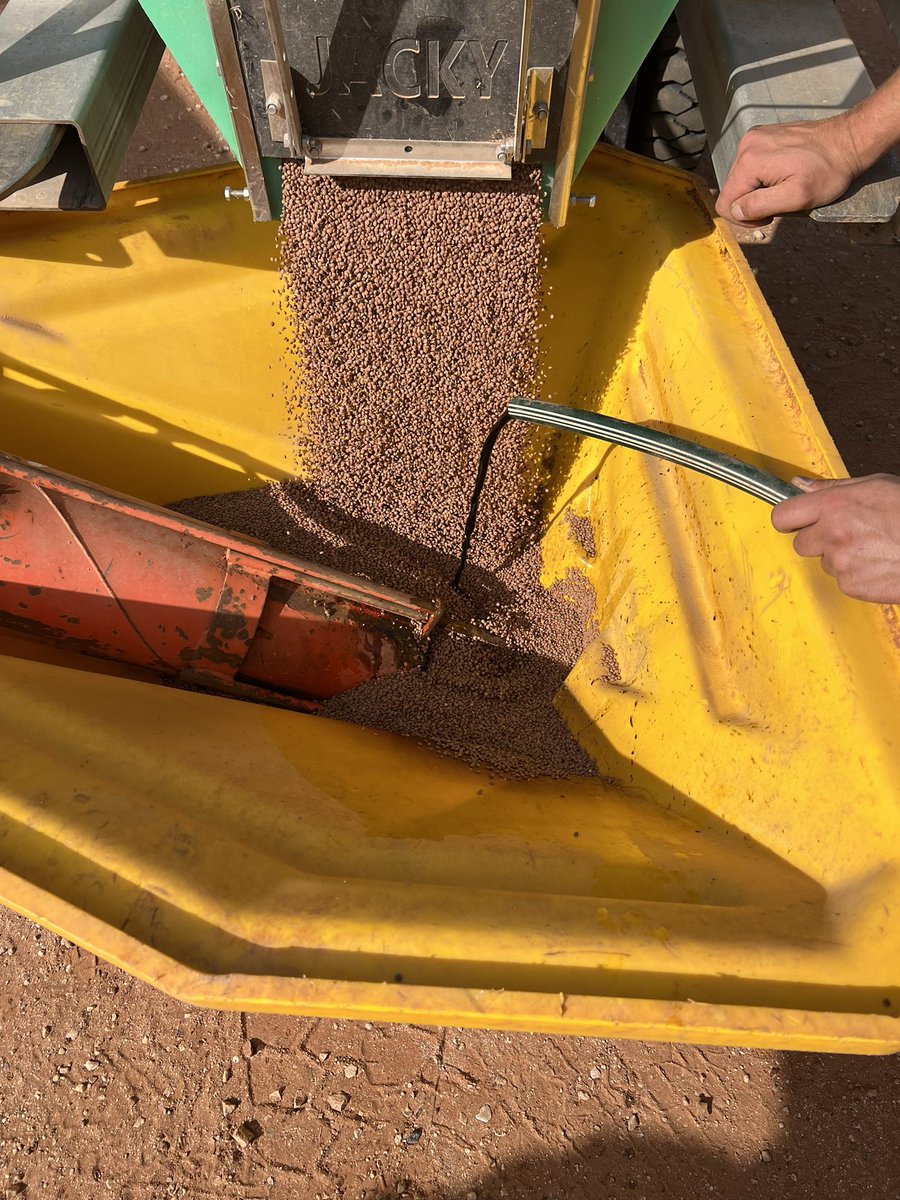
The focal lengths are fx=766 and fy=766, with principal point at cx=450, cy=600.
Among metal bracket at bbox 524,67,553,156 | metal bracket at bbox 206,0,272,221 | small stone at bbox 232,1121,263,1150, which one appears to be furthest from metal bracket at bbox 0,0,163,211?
small stone at bbox 232,1121,263,1150

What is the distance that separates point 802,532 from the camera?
1113mm

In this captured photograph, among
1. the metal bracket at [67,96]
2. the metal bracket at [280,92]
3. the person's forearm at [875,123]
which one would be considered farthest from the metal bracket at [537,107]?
the metal bracket at [67,96]

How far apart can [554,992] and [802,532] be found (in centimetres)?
72

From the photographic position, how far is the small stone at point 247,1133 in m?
1.51

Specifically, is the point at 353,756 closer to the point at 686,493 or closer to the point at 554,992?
the point at 554,992

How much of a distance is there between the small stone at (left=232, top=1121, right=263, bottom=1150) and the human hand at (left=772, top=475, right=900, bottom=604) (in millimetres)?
1494

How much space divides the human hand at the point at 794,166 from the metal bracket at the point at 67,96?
1.17 m

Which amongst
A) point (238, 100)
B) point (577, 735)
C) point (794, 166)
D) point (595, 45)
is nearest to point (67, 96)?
point (238, 100)

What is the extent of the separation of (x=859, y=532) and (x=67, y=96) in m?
1.47

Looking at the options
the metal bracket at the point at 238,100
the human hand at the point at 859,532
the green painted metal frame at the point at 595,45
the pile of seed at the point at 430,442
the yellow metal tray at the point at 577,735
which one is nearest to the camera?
the yellow metal tray at the point at 577,735

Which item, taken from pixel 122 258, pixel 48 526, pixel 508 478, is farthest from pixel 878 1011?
pixel 122 258

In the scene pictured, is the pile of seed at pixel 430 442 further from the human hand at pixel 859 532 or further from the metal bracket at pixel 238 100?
the human hand at pixel 859 532

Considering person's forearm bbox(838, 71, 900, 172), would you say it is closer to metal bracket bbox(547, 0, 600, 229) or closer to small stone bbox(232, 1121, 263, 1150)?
metal bracket bbox(547, 0, 600, 229)

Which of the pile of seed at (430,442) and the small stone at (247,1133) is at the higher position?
the pile of seed at (430,442)
